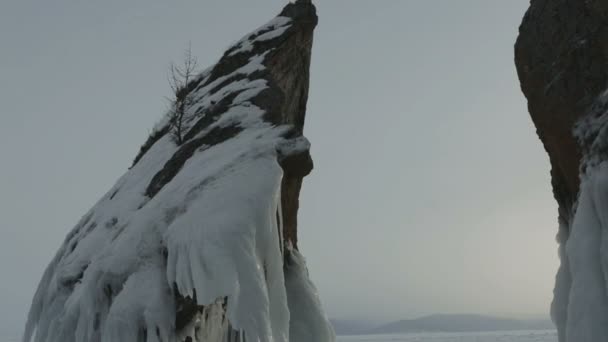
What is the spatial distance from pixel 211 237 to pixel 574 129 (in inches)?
182

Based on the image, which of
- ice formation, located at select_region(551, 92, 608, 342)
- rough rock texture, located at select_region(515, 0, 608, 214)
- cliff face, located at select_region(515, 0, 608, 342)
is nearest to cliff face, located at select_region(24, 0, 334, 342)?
ice formation, located at select_region(551, 92, 608, 342)

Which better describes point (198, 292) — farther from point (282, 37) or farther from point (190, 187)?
point (282, 37)

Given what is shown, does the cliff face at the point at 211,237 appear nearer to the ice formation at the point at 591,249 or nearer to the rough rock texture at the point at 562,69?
the ice formation at the point at 591,249

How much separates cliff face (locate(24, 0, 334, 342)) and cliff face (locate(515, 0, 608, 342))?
3.17 m

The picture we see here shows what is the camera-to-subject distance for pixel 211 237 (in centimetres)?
648

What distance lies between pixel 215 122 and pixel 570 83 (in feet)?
17.2

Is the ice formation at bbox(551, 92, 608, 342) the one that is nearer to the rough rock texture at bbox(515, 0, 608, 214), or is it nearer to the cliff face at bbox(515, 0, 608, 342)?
the cliff face at bbox(515, 0, 608, 342)

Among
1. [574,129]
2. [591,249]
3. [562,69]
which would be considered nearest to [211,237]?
[591,249]

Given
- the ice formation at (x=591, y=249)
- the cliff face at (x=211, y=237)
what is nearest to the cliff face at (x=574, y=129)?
the ice formation at (x=591, y=249)

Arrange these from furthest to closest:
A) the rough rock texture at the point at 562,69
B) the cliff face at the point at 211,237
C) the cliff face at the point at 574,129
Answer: the rough rock texture at the point at 562,69 → the cliff face at the point at 211,237 → the cliff face at the point at 574,129

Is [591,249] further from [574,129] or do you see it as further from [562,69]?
[562,69]

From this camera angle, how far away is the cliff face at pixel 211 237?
6.48 m

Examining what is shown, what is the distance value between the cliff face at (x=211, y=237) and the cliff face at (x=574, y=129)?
3.17 meters

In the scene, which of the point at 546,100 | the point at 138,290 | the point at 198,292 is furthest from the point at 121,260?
the point at 546,100
